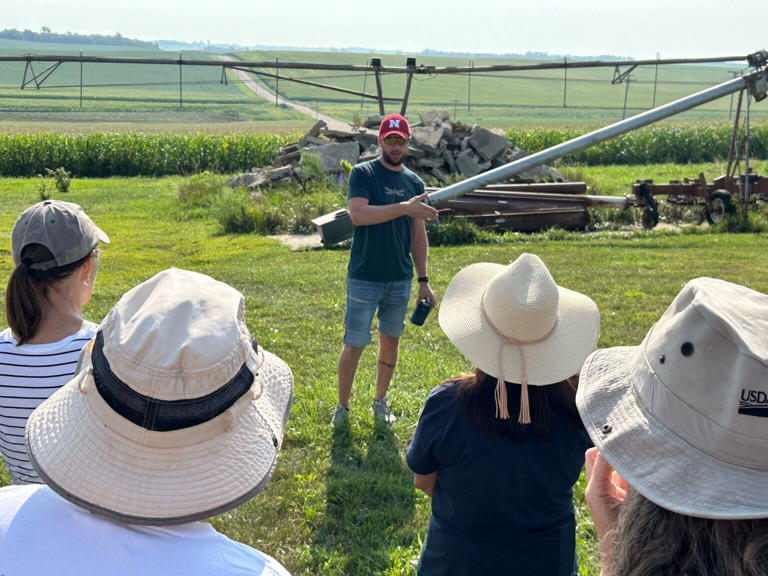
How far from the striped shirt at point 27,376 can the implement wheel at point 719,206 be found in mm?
13448

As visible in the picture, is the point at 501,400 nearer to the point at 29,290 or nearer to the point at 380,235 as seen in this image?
the point at 29,290

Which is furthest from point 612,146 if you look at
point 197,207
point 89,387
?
point 89,387

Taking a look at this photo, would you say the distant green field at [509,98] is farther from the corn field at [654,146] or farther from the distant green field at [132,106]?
the corn field at [654,146]

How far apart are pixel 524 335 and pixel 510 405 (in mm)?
243

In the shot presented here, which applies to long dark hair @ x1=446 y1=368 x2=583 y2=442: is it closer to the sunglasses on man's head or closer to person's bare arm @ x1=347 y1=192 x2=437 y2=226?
person's bare arm @ x1=347 y1=192 x2=437 y2=226

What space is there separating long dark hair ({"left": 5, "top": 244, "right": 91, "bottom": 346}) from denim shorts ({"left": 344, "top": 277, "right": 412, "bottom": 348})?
8.63 feet

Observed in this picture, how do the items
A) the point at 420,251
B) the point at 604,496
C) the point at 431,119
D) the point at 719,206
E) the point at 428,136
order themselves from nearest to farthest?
the point at 604,496
the point at 420,251
the point at 719,206
the point at 428,136
the point at 431,119

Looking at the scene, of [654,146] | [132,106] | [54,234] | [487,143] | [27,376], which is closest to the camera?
[27,376]

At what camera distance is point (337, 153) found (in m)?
17.7

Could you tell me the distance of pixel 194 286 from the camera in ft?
5.04

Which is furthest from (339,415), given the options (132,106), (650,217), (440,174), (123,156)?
(132,106)

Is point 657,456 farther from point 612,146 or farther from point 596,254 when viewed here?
point 612,146

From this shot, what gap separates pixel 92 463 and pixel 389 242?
12.4 ft

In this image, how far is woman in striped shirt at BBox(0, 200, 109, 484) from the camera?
102 inches
